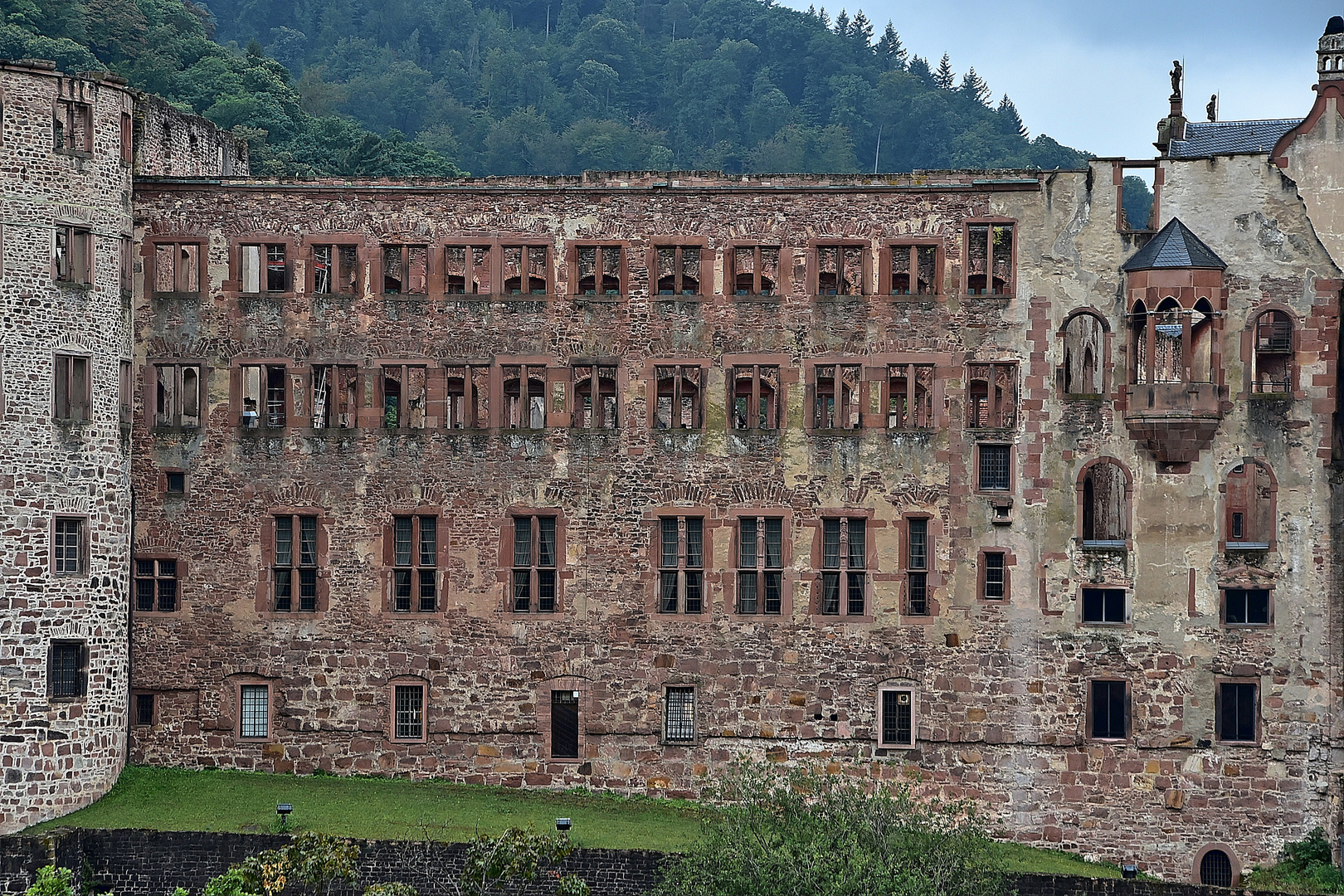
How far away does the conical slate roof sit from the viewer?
48312 millimetres

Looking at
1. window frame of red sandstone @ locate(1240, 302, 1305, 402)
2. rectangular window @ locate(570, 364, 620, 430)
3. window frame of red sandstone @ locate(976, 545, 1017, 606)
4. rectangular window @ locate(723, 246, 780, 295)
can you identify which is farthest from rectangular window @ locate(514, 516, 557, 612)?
window frame of red sandstone @ locate(1240, 302, 1305, 402)

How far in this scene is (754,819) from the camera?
133 ft

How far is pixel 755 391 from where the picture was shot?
162ft

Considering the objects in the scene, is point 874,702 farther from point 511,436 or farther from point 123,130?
point 123,130

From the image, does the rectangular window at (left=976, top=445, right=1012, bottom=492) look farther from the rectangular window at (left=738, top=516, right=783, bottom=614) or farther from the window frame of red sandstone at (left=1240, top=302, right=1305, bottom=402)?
the window frame of red sandstone at (left=1240, top=302, right=1305, bottom=402)

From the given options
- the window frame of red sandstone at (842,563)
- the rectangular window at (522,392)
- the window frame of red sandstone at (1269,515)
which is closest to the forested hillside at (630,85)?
the rectangular window at (522,392)

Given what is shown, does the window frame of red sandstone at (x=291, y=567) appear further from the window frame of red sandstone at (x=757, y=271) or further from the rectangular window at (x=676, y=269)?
the window frame of red sandstone at (x=757, y=271)

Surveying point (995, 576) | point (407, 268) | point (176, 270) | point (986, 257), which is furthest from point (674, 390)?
point (176, 270)

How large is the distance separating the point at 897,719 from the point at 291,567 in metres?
15.1

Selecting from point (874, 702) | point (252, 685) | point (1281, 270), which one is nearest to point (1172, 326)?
point (1281, 270)

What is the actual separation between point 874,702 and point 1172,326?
37.2ft

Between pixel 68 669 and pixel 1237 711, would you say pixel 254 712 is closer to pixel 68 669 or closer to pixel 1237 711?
pixel 68 669

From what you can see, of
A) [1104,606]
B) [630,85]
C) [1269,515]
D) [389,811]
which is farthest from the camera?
[630,85]

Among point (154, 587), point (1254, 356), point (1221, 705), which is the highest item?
point (1254, 356)
